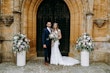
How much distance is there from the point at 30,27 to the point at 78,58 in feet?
7.81

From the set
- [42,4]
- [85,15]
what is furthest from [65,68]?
[42,4]

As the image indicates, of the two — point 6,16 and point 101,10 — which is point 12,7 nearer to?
point 6,16

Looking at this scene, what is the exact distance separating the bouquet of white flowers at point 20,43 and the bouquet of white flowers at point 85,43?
2.00 meters

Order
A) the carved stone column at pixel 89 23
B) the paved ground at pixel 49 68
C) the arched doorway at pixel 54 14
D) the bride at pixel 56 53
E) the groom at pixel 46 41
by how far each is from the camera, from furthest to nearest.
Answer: the arched doorway at pixel 54 14
the carved stone column at pixel 89 23
the bride at pixel 56 53
the groom at pixel 46 41
the paved ground at pixel 49 68

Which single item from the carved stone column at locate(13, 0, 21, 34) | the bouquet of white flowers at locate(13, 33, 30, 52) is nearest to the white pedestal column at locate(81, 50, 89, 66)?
the bouquet of white flowers at locate(13, 33, 30, 52)

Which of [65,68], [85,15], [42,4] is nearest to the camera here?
[65,68]

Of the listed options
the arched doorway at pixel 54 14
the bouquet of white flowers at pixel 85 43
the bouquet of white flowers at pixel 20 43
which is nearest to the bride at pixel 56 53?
the bouquet of white flowers at pixel 85 43

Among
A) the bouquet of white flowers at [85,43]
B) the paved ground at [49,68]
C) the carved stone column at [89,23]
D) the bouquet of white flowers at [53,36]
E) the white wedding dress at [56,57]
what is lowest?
the paved ground at [49,68]

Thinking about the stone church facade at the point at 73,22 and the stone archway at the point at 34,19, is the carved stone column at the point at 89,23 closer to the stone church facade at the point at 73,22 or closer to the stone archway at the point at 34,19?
the stone church facade at the point at 73,22

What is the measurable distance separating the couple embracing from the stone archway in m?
0.84

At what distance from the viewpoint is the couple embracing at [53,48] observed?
9930 millimetres

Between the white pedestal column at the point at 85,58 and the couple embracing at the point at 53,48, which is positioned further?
the couple embracing at the point at 53,48

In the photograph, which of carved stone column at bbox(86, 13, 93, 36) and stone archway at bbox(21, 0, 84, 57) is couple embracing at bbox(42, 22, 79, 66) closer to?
stone archway at bbox(21, 0, 84, 57)

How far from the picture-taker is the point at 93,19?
1036 cm
